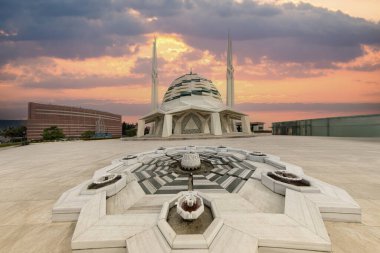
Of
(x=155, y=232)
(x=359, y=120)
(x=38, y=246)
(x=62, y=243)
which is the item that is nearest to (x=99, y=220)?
(x=62, y=243)

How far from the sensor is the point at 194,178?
6.36 metres

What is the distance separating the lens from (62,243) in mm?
2920

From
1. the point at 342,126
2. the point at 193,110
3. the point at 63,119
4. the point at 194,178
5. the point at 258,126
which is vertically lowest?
the point at 194,178

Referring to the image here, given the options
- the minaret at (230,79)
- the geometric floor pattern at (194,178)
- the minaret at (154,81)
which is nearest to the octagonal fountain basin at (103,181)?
the geometric floor pattern at (194,178)

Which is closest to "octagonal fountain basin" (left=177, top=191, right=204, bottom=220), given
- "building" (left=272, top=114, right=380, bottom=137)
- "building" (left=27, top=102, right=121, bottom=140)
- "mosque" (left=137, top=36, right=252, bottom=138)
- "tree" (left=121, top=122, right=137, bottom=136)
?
"mosque" (left=137, top=36, right=252, bottom=138)

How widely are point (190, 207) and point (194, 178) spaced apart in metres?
3.32

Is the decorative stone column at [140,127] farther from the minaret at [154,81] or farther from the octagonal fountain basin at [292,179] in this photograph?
the octagonal fountain basin at [292,179]

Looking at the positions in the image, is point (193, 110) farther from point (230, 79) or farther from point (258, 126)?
point (258, 126)

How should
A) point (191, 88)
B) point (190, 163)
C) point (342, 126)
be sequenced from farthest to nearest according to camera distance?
point (191, 88), point (342, 126), point (190, 163)

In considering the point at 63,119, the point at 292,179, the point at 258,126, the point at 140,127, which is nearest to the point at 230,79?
the point at 140,127

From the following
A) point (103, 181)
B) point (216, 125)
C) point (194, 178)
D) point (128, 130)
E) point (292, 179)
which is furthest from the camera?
point (128, 130)

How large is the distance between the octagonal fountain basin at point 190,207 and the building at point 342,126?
39.5m

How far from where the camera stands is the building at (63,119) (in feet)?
294

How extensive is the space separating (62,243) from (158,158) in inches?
272
